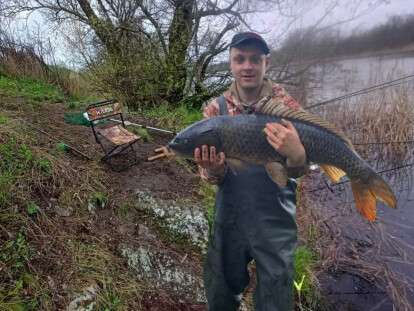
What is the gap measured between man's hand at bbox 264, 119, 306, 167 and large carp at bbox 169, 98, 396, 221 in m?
0.05

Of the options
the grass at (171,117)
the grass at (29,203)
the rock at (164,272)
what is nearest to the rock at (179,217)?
the rock at (164,272)

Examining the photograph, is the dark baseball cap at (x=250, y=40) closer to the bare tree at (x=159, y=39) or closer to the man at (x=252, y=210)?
Answer: the man at (x=252, y=210)

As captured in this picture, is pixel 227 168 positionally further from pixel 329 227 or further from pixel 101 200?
pixel 329 227

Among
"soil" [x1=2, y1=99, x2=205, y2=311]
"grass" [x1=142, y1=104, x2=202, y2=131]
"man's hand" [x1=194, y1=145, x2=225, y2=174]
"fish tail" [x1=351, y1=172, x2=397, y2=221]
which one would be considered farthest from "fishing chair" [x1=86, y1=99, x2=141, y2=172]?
"fish tail" [x1=351, y1=172, x2=397, y2=221]

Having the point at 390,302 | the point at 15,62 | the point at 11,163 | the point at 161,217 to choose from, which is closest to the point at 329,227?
the point at 390,302

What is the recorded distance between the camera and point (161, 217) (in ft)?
12.0

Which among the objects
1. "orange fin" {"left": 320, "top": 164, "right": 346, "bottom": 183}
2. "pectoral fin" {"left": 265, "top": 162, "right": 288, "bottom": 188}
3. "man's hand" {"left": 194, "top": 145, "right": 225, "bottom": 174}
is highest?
"man's hand" {"left": 194, "top": 145, "right": 225, "bottom": 174}

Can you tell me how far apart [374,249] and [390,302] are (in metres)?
0.94

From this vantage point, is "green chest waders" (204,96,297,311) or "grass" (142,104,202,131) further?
"grass" (142,104,202,131)

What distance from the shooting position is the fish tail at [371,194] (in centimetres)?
206

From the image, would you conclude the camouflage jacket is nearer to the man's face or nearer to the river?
the man's face

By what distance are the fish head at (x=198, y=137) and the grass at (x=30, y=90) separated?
4.64 meters

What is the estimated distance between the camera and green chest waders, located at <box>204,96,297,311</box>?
2.25 m

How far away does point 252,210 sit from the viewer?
2.29 meters
